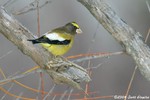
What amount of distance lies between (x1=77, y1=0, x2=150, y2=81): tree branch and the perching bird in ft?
1.13

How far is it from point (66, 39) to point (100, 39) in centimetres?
352

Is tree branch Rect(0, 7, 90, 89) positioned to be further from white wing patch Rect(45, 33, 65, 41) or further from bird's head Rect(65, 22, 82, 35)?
bird's head Rect(65, 22, 82, 35)

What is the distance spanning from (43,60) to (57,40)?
335mm

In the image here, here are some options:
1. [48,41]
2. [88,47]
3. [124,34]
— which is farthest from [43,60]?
[88,47]

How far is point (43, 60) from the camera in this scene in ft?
9.30

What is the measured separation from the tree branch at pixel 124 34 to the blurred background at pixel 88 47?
9.45 feet

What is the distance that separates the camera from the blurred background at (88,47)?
235 inches

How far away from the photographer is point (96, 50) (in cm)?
635

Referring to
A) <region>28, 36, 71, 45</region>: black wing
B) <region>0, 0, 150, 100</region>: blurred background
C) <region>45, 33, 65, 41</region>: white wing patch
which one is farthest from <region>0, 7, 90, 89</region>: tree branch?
<region>0, 0, 150, 100</region>: blurred background

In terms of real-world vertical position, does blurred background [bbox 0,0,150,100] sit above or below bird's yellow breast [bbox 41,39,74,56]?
below

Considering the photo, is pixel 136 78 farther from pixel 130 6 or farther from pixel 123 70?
pixel 130 6

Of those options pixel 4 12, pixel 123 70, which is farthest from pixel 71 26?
pixel 123 70

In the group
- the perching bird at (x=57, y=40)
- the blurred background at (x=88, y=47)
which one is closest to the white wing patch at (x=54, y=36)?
the perching bird at (x=57, y=40)

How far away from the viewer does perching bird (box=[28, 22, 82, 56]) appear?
117 inches
